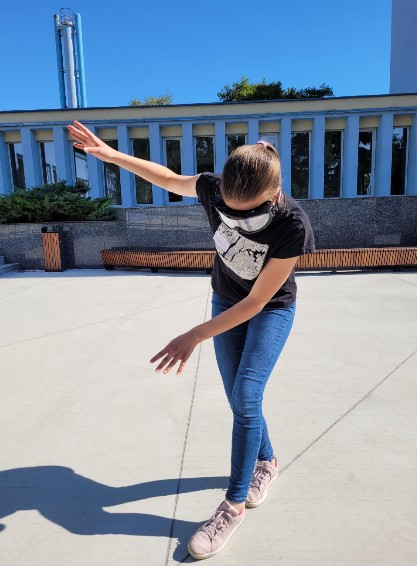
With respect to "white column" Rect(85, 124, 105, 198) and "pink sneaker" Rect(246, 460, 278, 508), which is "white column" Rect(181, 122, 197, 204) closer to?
"white column" Rect(85, 124, 105, 198)

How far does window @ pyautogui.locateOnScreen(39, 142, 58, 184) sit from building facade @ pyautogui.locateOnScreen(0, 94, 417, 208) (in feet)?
0.14

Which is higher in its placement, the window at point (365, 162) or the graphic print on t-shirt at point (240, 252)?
the window at point (365, 162)

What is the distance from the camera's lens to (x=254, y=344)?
1.76 meters

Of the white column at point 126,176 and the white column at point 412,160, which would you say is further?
the white column at point 126,176

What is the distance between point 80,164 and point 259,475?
726 inches

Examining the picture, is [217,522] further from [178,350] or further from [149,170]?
[149,170]

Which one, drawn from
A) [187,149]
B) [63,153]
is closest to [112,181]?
[63,153]

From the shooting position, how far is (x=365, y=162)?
17.5 metres

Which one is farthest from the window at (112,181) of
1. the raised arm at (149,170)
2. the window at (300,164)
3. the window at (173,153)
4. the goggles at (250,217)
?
the goggles at (250,217)

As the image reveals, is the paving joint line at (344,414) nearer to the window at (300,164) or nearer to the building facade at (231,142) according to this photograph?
the building facade at (231,142)

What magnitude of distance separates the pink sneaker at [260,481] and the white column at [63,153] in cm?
1727

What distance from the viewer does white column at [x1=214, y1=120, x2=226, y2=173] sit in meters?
16.7

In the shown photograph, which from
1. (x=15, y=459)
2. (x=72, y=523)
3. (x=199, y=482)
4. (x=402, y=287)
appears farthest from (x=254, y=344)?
(x=402, y=287)

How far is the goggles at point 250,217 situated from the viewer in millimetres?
1540
